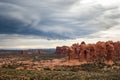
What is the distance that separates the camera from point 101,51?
446 ft

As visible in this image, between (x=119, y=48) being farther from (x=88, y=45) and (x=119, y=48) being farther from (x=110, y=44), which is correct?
(x=88, y=45)

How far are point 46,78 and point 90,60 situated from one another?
71410mm

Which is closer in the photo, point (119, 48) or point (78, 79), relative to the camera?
point (78, 79)

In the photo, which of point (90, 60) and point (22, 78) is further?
point (90, 60)

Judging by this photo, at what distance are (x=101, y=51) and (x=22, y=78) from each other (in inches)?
3036

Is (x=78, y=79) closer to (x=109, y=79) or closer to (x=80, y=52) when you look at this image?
(x=109, y=79)

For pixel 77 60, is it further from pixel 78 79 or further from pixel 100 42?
pixel 78 79

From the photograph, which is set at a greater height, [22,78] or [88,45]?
[88,45]

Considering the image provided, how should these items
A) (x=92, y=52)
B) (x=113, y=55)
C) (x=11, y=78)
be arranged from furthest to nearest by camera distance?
1. (x=92, y=52)
2. (x=113, y=55)
3. (x=11, y=78)

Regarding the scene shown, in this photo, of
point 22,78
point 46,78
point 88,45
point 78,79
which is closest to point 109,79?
point 78,79

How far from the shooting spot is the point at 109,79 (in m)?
68.5

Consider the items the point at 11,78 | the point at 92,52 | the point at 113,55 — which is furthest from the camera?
the point at 92,52

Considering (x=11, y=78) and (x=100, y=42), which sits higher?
(x=100, y=42)

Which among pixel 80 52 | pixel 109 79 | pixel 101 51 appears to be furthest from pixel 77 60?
pixel 109 79
